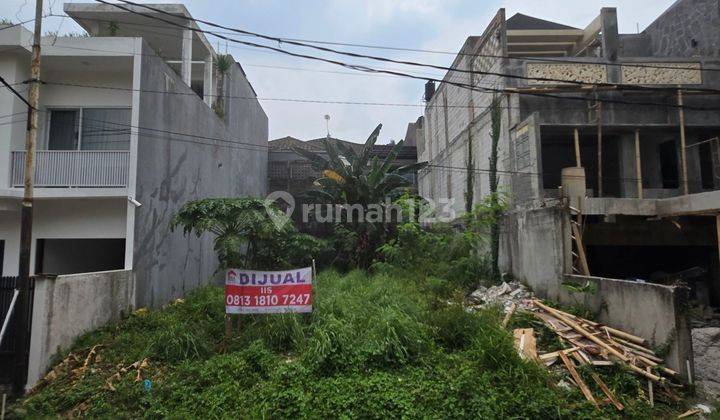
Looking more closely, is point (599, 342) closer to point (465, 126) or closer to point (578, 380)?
point (578, 380)

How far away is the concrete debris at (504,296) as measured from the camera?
28.7 feet

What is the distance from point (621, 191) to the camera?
11.3 m

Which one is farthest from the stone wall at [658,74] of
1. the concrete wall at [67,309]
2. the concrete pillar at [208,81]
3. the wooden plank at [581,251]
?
the concrete wall at [67,309]

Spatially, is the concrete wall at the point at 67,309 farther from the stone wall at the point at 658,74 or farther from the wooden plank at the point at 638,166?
the stone wall at the point at 658,74

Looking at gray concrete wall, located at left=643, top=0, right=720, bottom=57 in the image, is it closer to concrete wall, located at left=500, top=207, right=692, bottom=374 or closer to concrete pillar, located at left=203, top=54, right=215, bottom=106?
concrete wall, located at left=500, top=207, right=692, bottom=374

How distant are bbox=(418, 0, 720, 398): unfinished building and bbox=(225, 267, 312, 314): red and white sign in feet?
16.5

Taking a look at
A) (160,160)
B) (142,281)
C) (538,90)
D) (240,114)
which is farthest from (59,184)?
(538,90)

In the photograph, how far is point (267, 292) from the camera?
7.01 m

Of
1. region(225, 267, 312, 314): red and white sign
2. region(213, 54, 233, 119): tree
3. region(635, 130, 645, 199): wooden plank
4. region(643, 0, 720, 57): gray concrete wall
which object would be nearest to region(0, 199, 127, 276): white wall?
region(225, 267, 312, 314): red and white sign

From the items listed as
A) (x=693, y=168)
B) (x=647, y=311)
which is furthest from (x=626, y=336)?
(x=693, y=168)

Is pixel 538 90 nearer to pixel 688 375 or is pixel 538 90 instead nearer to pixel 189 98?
pixel 688 375

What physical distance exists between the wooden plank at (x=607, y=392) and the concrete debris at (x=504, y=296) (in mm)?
2691

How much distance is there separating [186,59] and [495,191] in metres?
9.31

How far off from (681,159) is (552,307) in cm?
612
